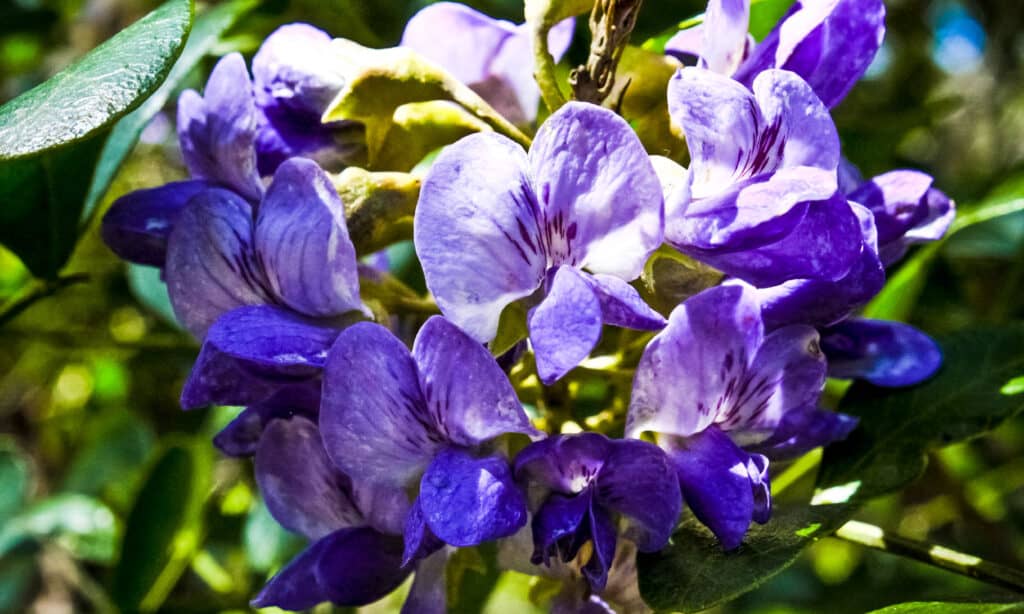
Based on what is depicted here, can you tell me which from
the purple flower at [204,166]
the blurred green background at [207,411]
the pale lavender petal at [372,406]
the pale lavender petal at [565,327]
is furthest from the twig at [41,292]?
the pale lavender petal at [565,327]

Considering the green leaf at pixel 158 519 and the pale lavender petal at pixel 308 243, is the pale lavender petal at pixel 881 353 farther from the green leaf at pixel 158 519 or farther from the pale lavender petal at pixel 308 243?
the green leaf at pixel 158 519

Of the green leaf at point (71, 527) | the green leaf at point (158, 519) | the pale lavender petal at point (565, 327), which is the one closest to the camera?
the pale lavender petal at point (565, 327)

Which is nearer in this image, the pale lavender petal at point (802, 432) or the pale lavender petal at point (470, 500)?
the pale lavender petal at point (470, 500)

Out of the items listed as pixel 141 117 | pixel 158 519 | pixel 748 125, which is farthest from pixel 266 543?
pixel 748 125

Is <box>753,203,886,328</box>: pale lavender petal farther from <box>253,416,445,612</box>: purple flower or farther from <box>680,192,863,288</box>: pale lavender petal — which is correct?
<box>253,416,445,612</box>: purple flower

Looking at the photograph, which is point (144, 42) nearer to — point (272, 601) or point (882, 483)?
point (272, 601)

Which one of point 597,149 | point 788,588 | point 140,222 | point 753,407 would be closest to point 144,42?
point 140,222
